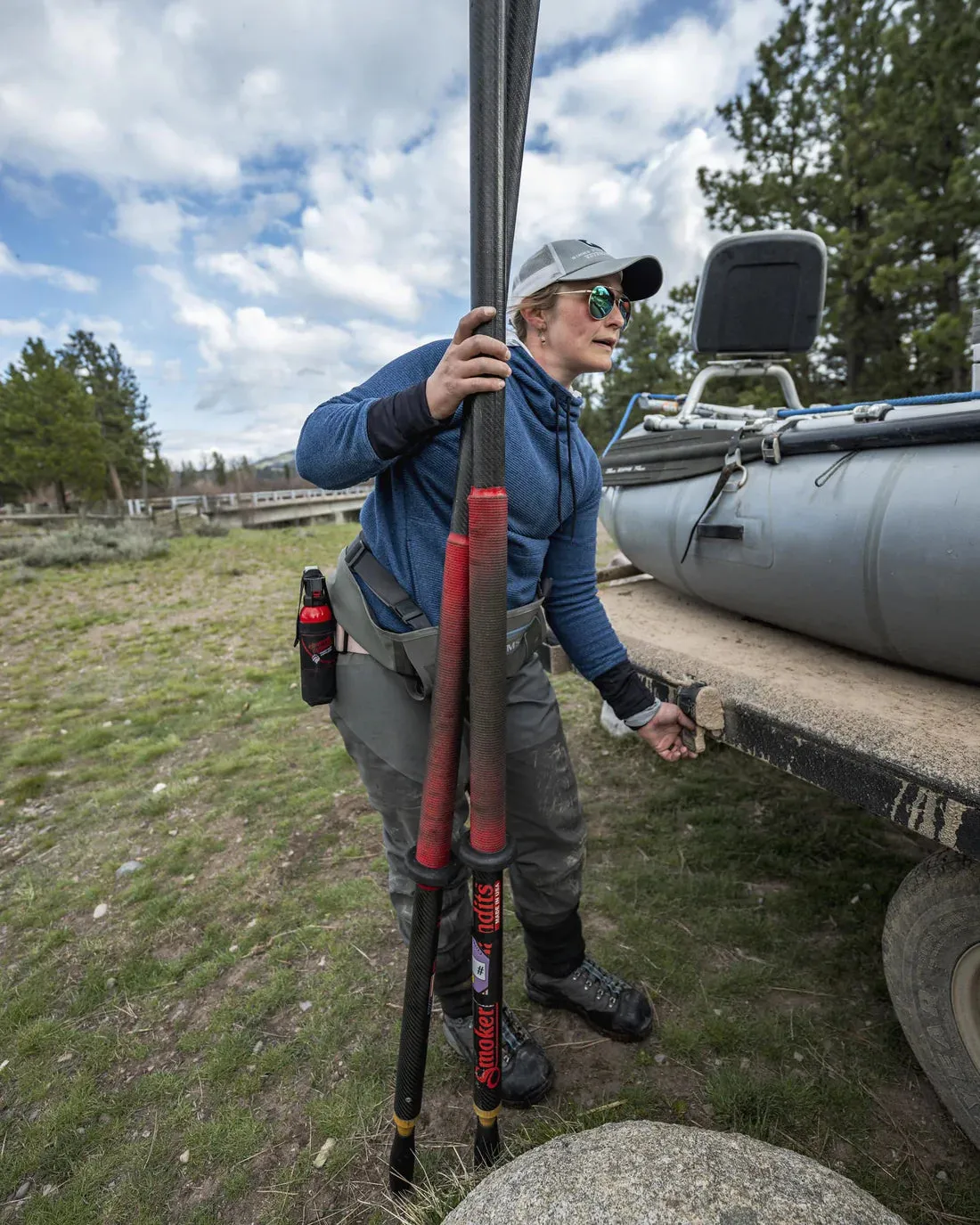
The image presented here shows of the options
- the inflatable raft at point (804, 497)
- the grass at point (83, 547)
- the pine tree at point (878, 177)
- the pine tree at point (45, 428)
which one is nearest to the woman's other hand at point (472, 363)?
the inflatable raft at point (804, 497)

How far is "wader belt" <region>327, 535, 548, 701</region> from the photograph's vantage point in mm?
1799

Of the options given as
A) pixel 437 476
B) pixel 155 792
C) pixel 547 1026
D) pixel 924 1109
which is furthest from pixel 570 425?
pixel 155 792

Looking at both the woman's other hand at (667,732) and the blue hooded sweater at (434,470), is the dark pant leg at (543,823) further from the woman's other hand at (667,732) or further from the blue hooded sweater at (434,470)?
the blue hooded sweater at (434,470)

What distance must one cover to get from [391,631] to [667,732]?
39.5 inches

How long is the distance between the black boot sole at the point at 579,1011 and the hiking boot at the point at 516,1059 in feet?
0.67

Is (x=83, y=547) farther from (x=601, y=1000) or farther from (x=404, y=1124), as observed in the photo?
(x=404, y=1124)

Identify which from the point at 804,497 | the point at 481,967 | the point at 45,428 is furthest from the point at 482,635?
the point at 45,428

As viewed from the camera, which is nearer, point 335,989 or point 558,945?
point 558,945

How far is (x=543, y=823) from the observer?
86.3 inches

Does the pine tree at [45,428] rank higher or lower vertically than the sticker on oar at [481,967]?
higher

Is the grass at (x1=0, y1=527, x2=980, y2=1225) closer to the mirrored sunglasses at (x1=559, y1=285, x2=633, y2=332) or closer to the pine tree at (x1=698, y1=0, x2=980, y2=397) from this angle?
the mirrored sunglasses at (x1=559, y1=285, x2=633, y2=332)

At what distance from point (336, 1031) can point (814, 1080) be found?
5.53 feet

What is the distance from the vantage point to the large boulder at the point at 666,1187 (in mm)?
1154

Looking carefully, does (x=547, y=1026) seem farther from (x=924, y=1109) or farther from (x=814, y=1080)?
(x=924, y=1109)
